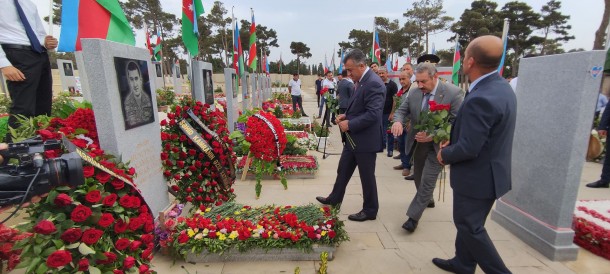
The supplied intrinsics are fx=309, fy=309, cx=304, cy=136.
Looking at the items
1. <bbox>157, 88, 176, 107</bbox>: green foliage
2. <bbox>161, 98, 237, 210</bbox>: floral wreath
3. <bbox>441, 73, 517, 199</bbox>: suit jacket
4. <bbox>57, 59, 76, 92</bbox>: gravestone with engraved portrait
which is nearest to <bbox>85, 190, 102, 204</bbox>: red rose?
<bbox>161, 98, 237, 210</bbox>: floral wreath

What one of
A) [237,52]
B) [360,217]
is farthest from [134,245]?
[237,52]

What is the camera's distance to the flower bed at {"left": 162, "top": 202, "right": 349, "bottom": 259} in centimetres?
287

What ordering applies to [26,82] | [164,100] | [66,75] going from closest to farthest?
[26,82] < [66,75] < [164,100]

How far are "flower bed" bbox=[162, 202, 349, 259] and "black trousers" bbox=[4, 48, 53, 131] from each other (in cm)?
193

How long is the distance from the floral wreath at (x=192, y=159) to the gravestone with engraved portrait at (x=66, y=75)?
1583 cm

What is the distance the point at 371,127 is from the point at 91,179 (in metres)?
2.70

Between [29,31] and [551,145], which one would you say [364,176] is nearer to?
[551,145]

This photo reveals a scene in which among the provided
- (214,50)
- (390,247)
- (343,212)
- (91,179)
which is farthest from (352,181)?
(214,50)

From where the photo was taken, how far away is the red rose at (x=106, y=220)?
5.87 feet

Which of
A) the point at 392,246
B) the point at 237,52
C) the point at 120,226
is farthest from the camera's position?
the point at 237,52

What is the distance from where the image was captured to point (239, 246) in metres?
2.88

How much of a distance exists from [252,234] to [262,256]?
227 millimetres

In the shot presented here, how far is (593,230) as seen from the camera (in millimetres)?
3160

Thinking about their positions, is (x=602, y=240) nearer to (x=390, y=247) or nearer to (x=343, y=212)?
(x=390, y=247)
